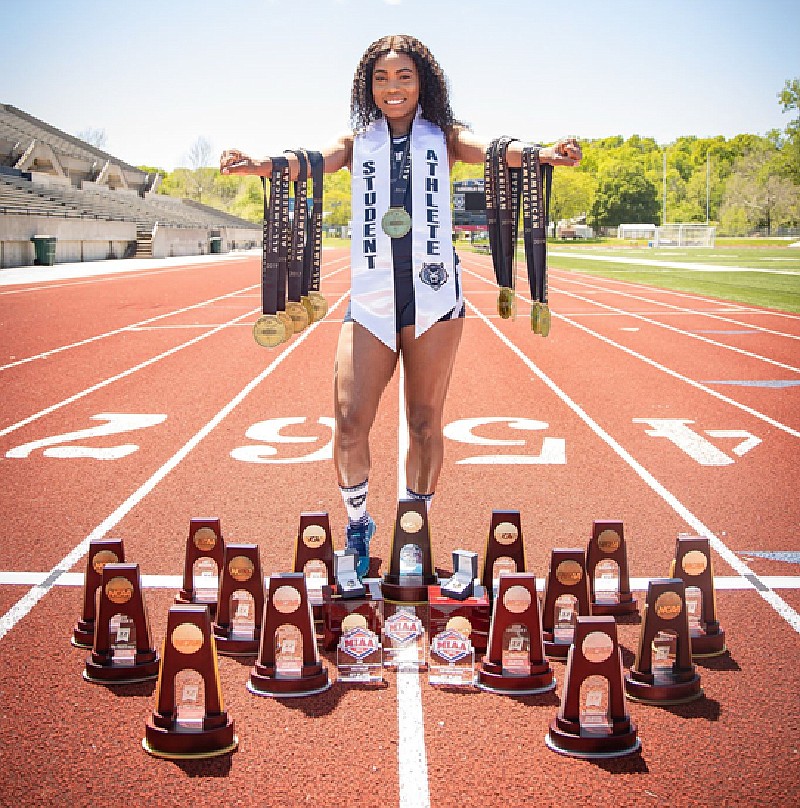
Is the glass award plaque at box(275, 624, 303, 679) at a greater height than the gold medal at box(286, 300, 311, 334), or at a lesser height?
lesser

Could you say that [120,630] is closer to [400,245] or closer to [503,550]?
[503,550]

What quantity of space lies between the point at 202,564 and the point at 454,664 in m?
1.27

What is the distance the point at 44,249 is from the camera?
3922cm

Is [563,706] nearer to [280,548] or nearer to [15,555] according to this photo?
[280,548]

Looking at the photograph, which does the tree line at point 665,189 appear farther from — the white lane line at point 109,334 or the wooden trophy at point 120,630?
the wooden trophy at point 120,630

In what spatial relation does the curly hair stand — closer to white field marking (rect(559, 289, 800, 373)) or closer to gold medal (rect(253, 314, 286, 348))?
gold medal (rect(253, 314, 286, 348))

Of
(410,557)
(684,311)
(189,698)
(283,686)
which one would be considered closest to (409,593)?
(410,557)

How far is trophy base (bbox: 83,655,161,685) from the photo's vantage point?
11.7ft

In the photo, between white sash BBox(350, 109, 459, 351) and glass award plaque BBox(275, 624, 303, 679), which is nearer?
glass award plaque BBox(275, 624, 303, 679)

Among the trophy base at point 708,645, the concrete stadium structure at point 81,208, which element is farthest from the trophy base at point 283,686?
the concrete stadium structure at point 81,208

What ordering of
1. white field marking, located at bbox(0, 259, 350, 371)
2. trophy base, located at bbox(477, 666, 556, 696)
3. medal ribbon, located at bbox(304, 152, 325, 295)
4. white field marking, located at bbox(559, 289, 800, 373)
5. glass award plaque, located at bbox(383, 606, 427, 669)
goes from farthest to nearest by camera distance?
white field marking, located at bbox(0, 259, 350, 371), white field marking, located at bbox(559, 289, 800, 373), medal ribbon, located at bbox(304, 152, 325, 295), glass award plaque, located at bbox(383, 606, 427, 669), trophy base, located at bbox(477, 666, 556, 696)

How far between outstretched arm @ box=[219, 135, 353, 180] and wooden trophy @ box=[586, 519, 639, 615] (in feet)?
6.73

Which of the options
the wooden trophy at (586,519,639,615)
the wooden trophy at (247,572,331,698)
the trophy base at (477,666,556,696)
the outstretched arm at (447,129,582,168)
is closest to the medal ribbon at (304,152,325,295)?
the outstretched arm at (447,129,582,168)

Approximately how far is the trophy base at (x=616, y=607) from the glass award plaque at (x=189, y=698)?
1801 millimetres
